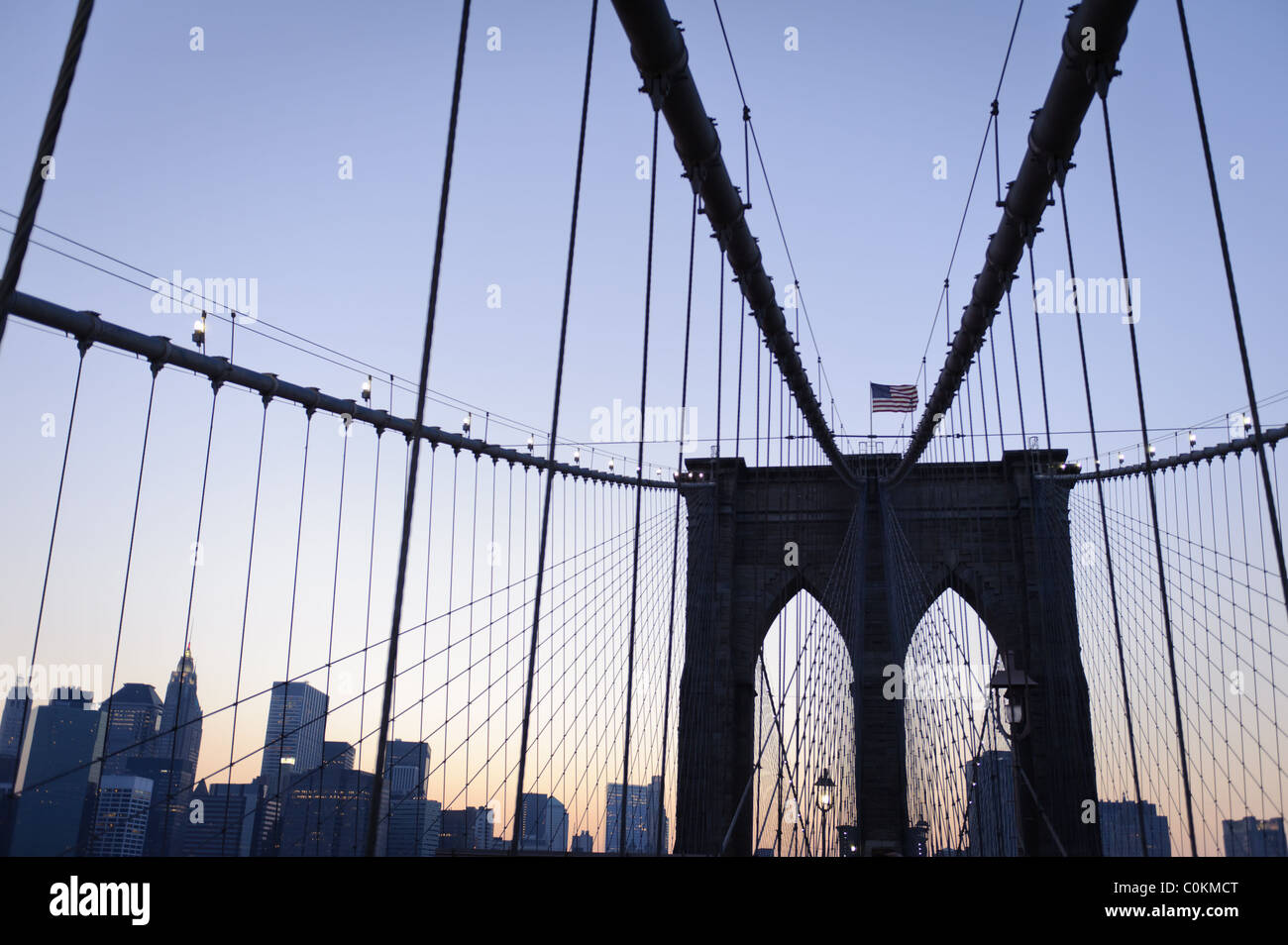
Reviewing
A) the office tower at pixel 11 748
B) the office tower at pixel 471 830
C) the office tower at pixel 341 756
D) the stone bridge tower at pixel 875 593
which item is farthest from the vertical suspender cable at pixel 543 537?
the stone bridge tower at pixel 875 593

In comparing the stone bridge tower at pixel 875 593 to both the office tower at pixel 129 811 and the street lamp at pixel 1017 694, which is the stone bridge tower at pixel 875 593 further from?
the office tower at pixel 129 811

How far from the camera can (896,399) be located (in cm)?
1970

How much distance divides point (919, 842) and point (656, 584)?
7738mm

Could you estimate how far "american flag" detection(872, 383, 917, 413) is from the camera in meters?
19.5

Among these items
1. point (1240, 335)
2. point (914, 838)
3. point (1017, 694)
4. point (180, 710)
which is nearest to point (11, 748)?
point (180, 710)

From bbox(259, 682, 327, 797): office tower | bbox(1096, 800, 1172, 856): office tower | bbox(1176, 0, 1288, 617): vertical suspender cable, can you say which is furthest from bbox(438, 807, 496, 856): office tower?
bbox(259, 682, 327, 797): office tower

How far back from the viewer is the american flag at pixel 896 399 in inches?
766

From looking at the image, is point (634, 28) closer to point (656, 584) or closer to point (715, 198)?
point (715, 198)

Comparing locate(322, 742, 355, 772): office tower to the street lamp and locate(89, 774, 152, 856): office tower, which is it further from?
the street lamp

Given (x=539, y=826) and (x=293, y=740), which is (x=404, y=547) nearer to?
(x=539, y=826)

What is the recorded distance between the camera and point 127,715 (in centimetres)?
4116

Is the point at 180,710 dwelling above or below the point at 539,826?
above

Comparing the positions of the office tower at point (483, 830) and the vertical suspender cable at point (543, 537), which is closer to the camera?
the vertical suspender cable at point (543, 537)

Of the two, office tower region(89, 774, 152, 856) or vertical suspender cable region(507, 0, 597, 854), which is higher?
vertical suspender cable region(507, 0, 597, 854)
